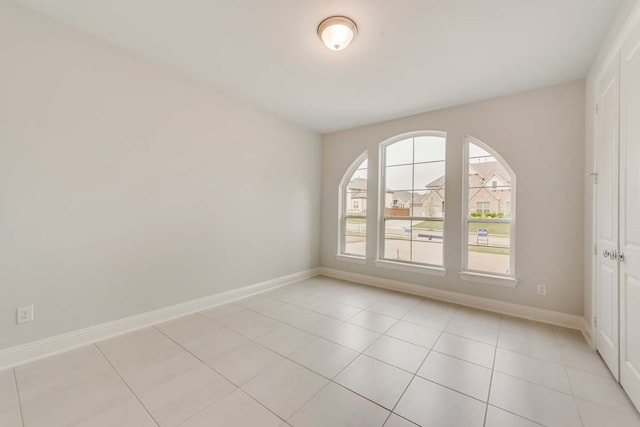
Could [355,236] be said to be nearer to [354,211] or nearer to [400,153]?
[354,211]

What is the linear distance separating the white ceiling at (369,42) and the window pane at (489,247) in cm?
166

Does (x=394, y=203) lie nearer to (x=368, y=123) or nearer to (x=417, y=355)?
(x=368, y=123)

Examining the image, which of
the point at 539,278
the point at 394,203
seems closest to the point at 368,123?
the point at 394,203

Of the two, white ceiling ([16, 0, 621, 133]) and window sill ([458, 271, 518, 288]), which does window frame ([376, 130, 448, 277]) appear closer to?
window sill ([458, 271, 518, 288])

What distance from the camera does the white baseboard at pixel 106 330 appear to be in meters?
1.98

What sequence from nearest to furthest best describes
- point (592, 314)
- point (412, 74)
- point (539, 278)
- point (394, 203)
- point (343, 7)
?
point (343, 7), point (592, 314), point (412, 74), point (539, 278), point (394, 203)

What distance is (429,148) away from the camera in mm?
3861

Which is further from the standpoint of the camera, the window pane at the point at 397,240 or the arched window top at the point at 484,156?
the window pane at the point at 397,240

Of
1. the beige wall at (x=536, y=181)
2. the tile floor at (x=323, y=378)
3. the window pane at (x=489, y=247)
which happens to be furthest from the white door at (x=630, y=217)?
the window pane at (x=489, y=247)

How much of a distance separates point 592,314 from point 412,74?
115 inches

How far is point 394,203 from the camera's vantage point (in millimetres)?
4215

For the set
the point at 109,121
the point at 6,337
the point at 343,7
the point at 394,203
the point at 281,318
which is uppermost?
the point at 343,7

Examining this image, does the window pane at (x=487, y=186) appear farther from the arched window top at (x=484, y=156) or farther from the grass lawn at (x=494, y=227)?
the grass lawn at (x=494, y=227)

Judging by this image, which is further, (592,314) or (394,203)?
(394,203)
